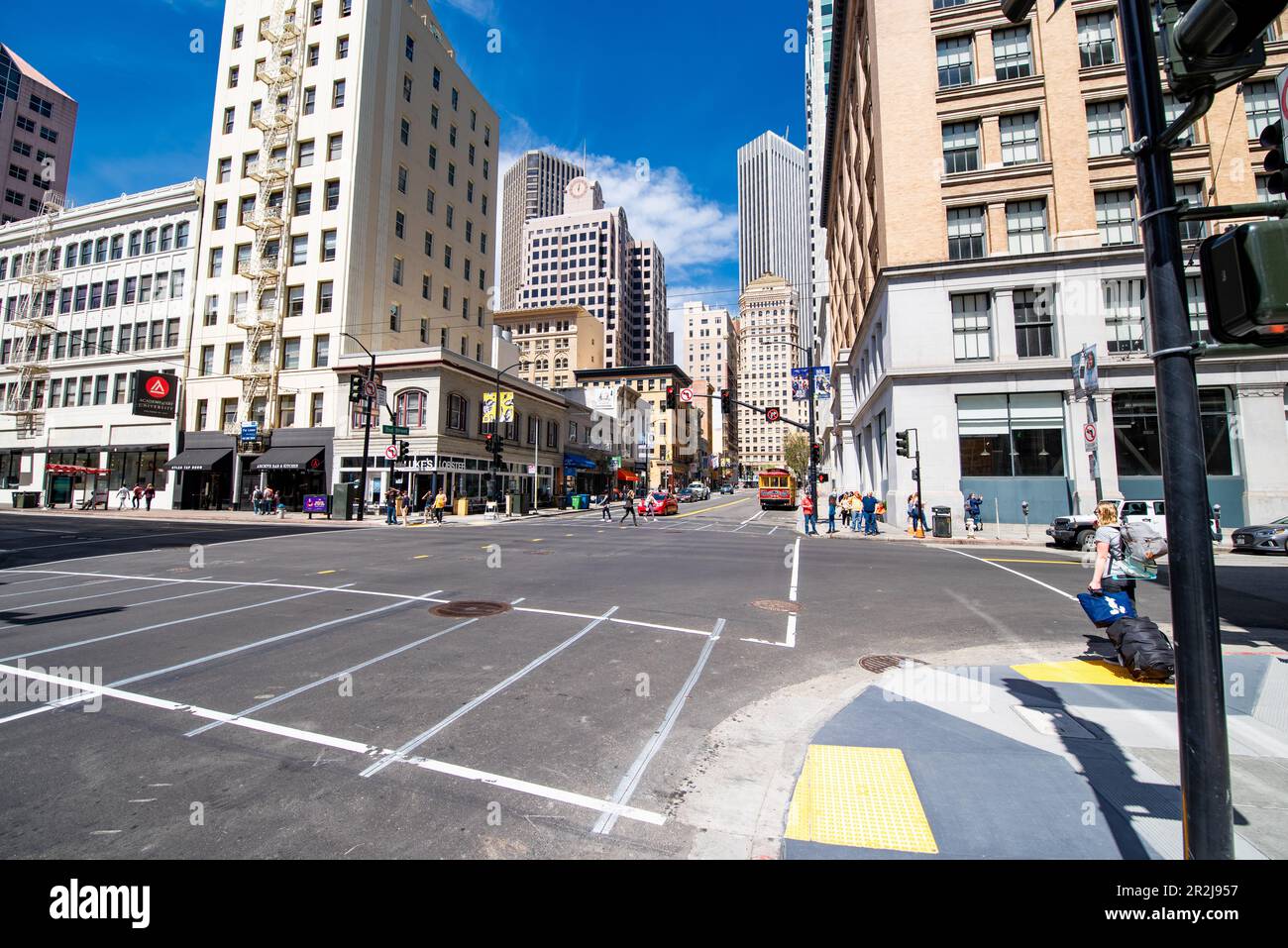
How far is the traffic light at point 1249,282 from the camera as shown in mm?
2346

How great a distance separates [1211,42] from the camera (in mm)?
2535

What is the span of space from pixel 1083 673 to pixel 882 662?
7.02ft

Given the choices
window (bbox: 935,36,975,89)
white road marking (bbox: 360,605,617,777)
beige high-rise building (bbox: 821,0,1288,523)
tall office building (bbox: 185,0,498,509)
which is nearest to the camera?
white road marking (bbox: 360,605,617,777)

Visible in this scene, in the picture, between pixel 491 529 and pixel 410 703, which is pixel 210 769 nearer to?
pixel 410 703

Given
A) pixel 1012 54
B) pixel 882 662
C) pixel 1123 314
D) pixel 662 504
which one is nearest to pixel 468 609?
pixel 882 662

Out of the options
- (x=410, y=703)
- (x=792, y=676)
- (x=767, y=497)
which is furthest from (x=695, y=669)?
(x=767, y=497)

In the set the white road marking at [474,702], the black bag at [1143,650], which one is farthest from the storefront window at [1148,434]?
the white road marking at [474,702]

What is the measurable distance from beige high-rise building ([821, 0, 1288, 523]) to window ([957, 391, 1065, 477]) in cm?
6

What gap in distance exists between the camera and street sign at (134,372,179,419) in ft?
119

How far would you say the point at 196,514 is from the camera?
116ft

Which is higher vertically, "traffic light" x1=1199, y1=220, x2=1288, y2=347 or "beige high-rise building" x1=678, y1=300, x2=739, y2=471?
"beige high-rise building" x1=678, y1=300, x2=739, y2=471

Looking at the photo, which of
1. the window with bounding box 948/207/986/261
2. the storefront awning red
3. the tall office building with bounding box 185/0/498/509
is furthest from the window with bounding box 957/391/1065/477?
the storefront awning red

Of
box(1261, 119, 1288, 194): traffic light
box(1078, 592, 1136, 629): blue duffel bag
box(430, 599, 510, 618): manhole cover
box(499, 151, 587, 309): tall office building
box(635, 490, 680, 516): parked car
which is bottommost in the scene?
box(430, 599, 510, 618): manhole cover

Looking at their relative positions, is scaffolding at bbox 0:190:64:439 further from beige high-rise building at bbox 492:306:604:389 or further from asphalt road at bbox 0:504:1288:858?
beige high-rise building at bbox 492:306:604:389
